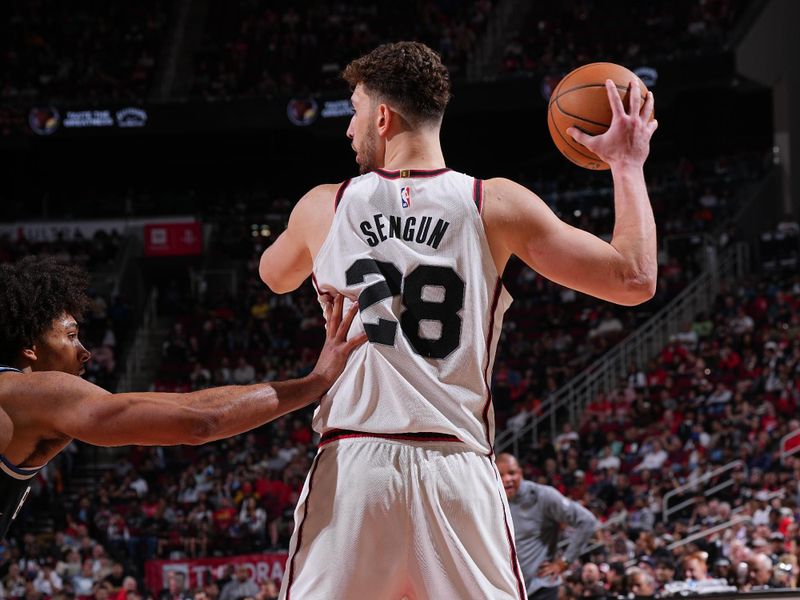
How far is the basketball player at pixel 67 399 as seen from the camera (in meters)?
2.70

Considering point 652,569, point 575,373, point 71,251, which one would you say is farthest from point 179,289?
point 652,569

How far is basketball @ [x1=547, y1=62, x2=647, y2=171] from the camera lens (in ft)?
9.94

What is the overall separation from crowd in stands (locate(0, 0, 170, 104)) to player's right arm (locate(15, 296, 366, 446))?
2418cm

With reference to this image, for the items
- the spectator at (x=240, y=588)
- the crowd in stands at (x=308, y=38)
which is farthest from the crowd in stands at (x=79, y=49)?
the spectator at (x=240, y=588)

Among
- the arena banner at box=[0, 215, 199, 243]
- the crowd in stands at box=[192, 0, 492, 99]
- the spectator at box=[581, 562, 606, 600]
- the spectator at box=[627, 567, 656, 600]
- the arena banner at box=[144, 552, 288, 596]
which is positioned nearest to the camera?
the spectator at box=[581, 562, 606, 600]

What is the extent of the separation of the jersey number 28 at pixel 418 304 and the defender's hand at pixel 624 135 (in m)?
0.55

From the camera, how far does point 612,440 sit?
15.7m

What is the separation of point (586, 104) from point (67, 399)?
161 cm

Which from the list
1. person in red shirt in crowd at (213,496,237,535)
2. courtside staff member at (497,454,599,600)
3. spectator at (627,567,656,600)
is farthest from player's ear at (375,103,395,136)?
person in red shirt in crowd at (213,496,237,535)

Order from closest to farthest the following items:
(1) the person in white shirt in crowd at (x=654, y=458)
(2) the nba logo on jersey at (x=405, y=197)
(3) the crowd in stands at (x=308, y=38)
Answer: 1. (2) the nba logo on jersey at (x=405, y=197)
2. (1) the person in white shirt in crowd at (x=654, y=458)
3. (3) the crowd in stands at (x=308, y=38)

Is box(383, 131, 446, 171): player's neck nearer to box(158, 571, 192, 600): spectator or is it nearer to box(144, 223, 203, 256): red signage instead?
box(158, 571, 192, 600): spectator

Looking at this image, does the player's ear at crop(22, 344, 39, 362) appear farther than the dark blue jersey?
Yes

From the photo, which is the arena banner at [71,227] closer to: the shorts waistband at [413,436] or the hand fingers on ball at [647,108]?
the hand fingers on ball at [647,108]

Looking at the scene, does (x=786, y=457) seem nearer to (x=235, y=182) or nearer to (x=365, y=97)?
(x=365, y=97)
